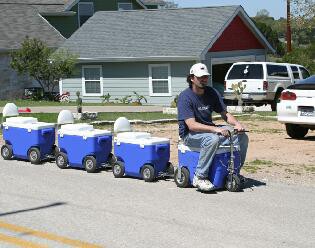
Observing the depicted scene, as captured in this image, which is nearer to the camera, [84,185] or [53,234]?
[53,234]

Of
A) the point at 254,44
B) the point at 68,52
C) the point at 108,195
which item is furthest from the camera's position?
the point at 254,44

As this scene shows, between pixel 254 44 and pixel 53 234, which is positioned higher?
pixel 254 44

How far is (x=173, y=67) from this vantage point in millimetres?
31906

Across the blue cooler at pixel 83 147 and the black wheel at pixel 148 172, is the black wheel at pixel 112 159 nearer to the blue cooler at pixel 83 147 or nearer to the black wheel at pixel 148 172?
the blue cooler at pixel 83 147

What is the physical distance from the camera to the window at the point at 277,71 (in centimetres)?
2761

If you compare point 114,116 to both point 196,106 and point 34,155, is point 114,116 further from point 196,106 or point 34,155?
point 196,106

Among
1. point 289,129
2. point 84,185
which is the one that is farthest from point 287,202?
point 289,129

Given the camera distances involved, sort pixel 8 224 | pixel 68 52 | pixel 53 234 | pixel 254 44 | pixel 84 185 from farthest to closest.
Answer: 1. pixel 254 44
2. pixel 68 52
3. pixel 84 185
4. pixel 8 224
5. pixel 53 234

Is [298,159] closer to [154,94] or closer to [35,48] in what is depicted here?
[154,94]

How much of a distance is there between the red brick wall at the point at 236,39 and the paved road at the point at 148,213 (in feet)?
74.7

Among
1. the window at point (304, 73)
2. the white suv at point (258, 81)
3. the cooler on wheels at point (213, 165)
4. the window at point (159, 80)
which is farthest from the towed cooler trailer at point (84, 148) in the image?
the window at point (159, 80)

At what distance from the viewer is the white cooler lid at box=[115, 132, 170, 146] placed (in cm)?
1010

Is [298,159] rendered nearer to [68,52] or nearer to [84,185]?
[84,185]

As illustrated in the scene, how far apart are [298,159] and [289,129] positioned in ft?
11.0
